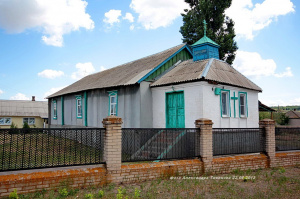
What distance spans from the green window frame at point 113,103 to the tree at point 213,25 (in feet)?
34.0

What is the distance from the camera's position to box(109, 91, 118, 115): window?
1351cm

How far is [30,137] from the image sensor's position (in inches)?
219

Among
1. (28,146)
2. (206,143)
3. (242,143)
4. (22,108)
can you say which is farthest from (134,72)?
(22,108)

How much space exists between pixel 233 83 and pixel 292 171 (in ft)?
15.1

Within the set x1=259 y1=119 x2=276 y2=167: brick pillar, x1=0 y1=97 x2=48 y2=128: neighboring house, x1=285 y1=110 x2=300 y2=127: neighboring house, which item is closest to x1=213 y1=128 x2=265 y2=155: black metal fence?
x1=259 y1=119 x2=276 y2=167: brick pillar

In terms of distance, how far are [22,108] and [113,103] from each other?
102 feet

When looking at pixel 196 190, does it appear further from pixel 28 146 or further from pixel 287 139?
pixel 287 139

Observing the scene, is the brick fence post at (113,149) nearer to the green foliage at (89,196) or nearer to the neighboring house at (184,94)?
the green foliage at (89,196)

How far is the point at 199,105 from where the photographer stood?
10.4m

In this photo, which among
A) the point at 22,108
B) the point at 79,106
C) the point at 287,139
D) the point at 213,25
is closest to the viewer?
the point at 287,139

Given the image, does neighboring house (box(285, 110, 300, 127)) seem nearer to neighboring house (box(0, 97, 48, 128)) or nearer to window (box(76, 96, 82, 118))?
window (box(76, 96, 82, 118))

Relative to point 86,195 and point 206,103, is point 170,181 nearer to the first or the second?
point 86,195

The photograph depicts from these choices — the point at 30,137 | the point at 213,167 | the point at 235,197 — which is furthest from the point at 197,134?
the point at 30,137

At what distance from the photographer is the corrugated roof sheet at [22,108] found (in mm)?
36938
